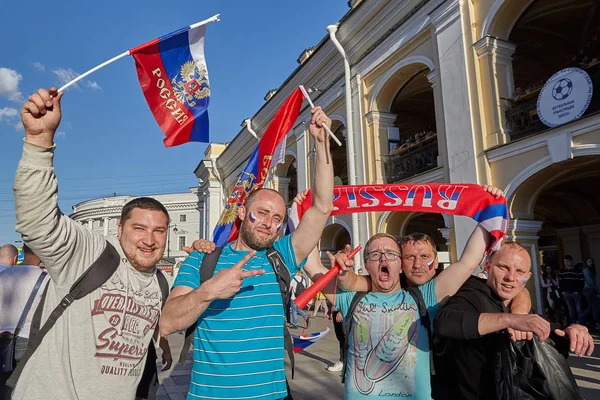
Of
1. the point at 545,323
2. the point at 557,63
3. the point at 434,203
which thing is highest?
the point at 557,63

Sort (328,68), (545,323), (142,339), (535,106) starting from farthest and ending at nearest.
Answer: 1. (328,68)
2. (535,106)
3. (142,339)
4. (545,323)

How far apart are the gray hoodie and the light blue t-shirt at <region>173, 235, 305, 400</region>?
10.6 inches

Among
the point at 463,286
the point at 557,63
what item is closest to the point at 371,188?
the point at 463,286

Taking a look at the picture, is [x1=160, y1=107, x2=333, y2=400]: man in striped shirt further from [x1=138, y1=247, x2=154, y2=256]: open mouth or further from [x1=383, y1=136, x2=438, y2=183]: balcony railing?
[x1=383, y1=136, x2=438, y2=183]: balcony railing

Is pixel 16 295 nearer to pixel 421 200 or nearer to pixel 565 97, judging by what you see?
pixel 421 200

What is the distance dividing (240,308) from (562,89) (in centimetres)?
741

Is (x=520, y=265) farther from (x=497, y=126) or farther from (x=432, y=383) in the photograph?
(x=497, y=126)

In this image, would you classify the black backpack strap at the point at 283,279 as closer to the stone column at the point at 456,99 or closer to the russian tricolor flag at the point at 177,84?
the russian tricolor flag at the point at 177,84

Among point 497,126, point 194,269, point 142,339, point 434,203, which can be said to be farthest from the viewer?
point 497,126

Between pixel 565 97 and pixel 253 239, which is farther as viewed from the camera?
pixel 565 97

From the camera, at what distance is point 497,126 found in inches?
322

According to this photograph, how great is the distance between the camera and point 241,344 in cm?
192

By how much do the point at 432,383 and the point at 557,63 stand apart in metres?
13.6

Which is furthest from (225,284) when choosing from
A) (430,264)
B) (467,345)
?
(430,264)
